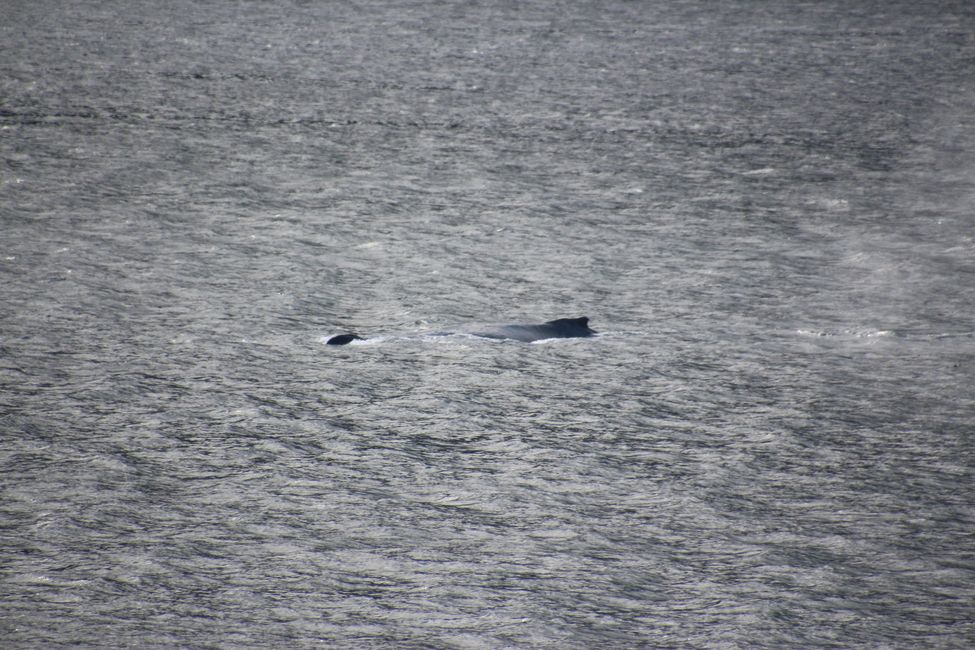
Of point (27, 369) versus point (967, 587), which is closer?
point (967, 587)

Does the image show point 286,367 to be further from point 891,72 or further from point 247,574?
point 891,72

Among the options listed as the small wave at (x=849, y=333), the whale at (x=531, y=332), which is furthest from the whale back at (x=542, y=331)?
the small wave at (x=849, y=333)

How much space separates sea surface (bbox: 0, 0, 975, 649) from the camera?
3.98ft

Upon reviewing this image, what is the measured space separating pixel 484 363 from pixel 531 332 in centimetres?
14

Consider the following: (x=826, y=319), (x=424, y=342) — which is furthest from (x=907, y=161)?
(x=424, y=342)

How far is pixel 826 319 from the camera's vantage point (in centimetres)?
202

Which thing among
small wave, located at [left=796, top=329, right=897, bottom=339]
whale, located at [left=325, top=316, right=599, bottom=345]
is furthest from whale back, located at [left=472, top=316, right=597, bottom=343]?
small wave, located at [left=796, top=329, right=897, bottom=339]

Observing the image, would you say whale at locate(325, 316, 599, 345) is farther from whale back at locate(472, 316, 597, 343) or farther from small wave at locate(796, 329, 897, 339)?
small wave at locate(796, 329, 897, 339)

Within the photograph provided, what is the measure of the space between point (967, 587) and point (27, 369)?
1214mm

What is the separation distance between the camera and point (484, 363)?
1.85 m

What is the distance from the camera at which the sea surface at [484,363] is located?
3.98 ft

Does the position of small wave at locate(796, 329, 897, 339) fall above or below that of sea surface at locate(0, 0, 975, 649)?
below

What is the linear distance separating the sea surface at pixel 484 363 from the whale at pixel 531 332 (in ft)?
0.09

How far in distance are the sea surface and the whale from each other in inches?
1.1
